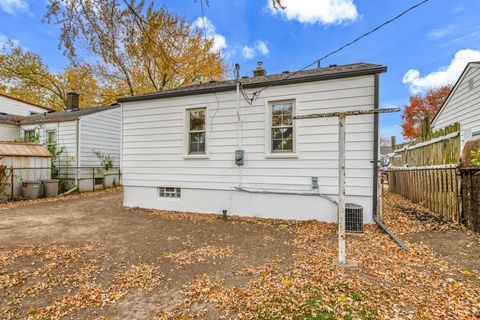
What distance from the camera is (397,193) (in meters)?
10.5

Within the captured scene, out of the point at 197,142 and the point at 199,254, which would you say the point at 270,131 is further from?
the point at 199,254

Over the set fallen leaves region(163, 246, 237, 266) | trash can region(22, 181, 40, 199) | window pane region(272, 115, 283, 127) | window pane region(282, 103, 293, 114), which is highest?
window pane region(282, 103, 293, 114)

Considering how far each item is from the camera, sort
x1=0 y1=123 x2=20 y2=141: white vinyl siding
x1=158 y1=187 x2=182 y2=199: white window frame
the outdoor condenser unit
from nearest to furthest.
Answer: the outdoor condenser unit < x1=158 y1=187 x2=182 y2=199: white window frame < x1=0 y1=123 x2=20 y2=141: white vinyl siding

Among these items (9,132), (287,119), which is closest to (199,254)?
(287,119)

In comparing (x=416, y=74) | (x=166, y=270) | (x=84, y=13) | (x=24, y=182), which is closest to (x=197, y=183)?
(x=166, y=270)

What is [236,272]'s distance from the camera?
11.6 feet

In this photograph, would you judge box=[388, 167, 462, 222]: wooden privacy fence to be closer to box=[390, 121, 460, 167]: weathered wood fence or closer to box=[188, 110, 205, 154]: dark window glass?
box=[390, 121, 460, 167]: weathered wood fence

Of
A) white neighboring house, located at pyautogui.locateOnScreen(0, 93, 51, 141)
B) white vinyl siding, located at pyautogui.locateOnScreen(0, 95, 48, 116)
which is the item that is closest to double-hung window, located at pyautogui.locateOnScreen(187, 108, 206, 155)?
white neighboring house, located at pyautogui.locateOnScreen(0, 93, 51, 141)

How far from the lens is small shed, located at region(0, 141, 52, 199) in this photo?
10.1 m

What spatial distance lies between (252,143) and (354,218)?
319cm

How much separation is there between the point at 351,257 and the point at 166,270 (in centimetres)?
295

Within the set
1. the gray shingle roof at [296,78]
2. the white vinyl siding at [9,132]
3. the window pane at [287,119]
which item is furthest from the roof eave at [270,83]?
the white vinyl siding at [9,132]

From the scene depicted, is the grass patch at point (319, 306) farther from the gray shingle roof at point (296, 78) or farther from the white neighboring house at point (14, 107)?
the white neighboring house at point (14, 107)

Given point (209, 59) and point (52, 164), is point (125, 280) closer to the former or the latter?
point (52, 164)
